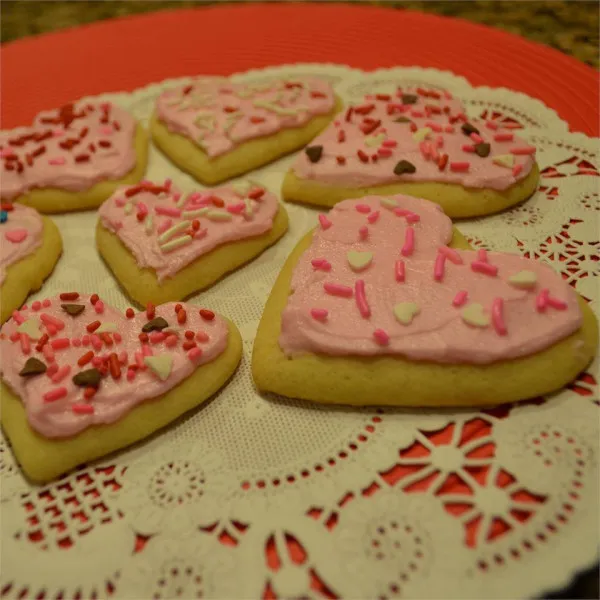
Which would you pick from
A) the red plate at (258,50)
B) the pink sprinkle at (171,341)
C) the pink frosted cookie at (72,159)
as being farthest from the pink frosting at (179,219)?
the red plate at (258,50)

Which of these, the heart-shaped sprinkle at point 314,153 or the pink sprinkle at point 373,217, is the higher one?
the heart-shaped sprinkle at point 314,153

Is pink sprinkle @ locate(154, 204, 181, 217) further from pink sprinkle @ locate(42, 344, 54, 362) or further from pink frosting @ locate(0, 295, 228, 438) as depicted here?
pink sprinkle @ locate(42, 344, 54, 362)

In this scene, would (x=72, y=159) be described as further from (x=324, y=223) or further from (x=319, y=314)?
(x=319, y=314)

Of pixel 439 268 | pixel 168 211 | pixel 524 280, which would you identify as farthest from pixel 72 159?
pixel 524 280

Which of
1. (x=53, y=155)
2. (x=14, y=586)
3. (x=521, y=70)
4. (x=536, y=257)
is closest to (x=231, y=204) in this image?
(x=53, y=155)

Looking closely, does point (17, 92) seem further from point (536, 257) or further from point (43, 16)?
point (536, 257)

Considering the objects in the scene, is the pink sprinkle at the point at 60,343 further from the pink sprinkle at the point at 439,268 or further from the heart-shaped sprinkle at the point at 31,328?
the pink sprinkle at the point at 439,268
